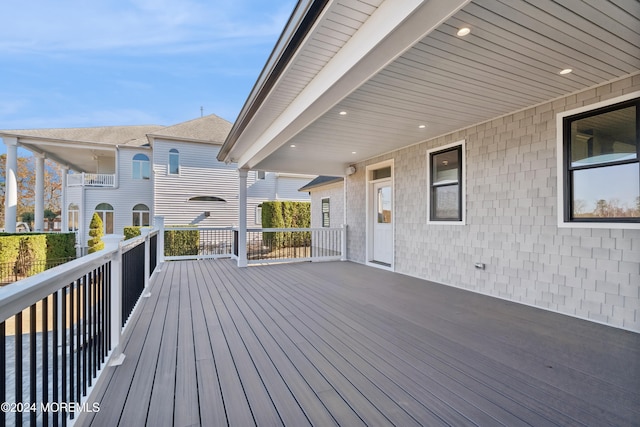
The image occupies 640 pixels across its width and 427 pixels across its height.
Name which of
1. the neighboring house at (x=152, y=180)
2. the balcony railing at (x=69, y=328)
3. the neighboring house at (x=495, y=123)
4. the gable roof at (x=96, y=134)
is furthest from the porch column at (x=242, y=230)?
the gable roof at (x=96, y=134)

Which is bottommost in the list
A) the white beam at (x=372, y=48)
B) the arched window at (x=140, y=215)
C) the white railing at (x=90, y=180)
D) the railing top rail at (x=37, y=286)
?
the railing top rail at (x=37, y=286)

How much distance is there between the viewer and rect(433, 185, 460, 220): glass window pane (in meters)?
4.82

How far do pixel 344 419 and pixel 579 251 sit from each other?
3314mm

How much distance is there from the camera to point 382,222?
6.86 m

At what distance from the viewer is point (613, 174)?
10.1ft

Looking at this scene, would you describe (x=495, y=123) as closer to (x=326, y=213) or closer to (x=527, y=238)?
(x=527, y=238)

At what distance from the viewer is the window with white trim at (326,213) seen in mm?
11367

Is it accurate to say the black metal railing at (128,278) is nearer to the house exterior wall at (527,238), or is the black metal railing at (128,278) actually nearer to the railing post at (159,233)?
the railing post at (159,233)

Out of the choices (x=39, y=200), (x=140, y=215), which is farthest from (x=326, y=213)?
(x=39, y=200)

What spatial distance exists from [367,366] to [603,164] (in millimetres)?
3303

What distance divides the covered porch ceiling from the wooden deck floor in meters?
2.33

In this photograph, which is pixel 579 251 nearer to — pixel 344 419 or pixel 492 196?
pixel 492 196

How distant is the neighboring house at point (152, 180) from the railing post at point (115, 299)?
1068cm

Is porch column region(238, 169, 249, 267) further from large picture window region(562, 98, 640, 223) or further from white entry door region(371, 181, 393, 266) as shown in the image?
large picture window region(562, 98, 640, 223)
